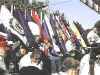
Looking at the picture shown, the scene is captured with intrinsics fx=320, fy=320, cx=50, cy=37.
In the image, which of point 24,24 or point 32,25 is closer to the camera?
point 24,24

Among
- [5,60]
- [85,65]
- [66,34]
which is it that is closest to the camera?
[85,65]

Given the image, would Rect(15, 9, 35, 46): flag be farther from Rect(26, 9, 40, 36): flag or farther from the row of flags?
Rect(26, 9, 40, 36): flag

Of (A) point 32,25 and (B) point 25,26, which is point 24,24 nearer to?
(B) point 25,26

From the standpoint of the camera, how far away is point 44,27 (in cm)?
1504

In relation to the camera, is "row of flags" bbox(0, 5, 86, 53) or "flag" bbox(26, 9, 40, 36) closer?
"row of flags" bbox(0, 5, 86, 53)

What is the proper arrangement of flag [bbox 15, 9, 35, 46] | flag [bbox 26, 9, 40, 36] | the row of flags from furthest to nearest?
flag [bbox 26, 9, 40, 36] → flag [bbox 15, 9, 35, 46] → the row of flags

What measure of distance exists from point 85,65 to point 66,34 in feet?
53.3

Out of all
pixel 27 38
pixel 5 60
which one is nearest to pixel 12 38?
pixel 27 38

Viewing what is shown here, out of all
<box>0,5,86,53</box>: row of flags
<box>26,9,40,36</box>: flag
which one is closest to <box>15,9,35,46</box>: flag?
<box>0,5,86,53</box>: row of flags

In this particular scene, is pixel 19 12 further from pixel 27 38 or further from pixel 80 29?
pixel 80 29

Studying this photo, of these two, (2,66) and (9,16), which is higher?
(9,16)

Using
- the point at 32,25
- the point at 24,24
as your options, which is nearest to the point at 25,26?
the point at 24,24

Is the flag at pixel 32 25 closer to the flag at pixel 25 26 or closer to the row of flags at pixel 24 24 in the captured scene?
the row of flags at pixel 24 24

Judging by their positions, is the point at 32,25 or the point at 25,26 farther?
the point at 32,25
